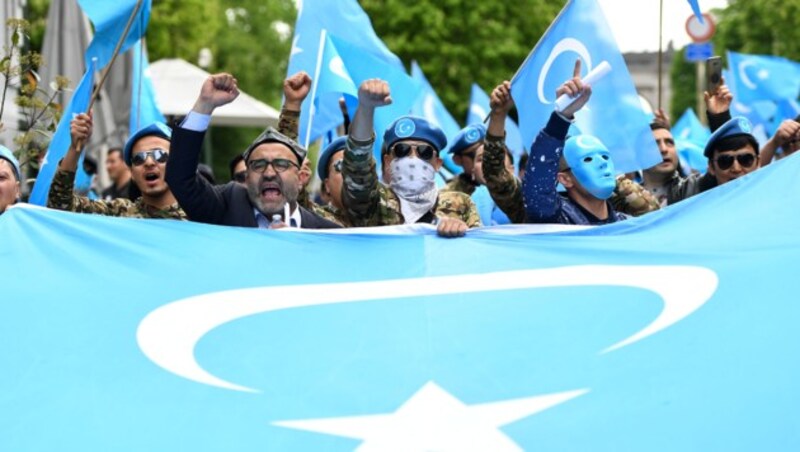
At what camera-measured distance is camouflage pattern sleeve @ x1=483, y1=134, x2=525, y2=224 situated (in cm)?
666

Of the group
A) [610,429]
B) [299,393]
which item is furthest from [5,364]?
[610,429]

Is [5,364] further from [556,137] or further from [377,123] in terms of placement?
[377,123]

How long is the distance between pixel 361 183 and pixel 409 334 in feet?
4.69

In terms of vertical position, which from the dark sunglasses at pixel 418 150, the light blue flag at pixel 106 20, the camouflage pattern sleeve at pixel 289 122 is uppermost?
the light blue flag at pixel 106 20

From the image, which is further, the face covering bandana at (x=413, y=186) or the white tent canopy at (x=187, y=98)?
the white tent canopy at (x=187, y=98)

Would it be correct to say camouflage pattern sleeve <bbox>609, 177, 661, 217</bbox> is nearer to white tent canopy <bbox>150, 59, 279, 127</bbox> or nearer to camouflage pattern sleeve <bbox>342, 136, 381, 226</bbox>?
camouflage pattern sleeve <bbox>342, 136, 381, 226</bbox>

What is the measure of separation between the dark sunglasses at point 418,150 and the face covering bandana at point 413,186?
2 cm

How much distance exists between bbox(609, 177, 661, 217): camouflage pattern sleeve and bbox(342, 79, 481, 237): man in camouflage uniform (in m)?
1.02

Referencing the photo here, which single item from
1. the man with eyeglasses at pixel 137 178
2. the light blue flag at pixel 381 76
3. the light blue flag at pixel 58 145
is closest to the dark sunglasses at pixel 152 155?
the man with eyeglasses at pixel 137 178

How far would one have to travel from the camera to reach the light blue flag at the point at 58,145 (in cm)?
645

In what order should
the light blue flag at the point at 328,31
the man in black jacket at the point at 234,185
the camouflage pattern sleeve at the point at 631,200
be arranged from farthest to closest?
the light blue flag at the point at 328,31
the camouflage pattern sleeve at the point at 631,200
the man in black jacket at the point at 234,185

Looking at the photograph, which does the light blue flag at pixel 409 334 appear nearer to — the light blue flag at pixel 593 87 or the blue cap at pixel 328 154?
the light blue flag at pixel 593 87

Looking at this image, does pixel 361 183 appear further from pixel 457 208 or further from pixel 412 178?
pixel 457 208

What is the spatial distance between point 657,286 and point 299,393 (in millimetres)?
1328
